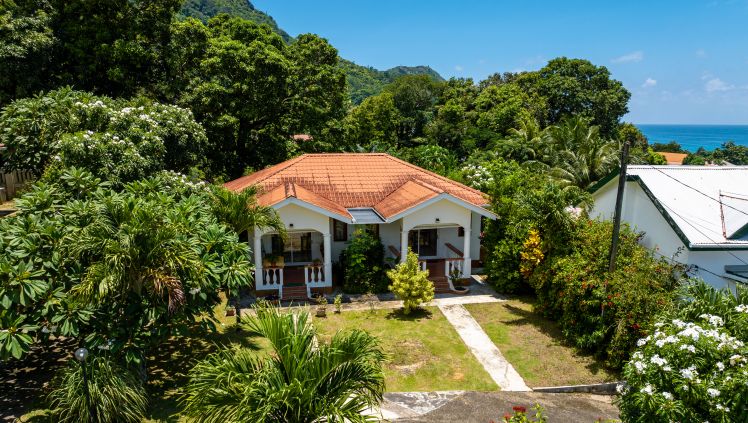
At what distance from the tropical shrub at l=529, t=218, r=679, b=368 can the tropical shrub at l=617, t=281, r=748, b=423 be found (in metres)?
3.48

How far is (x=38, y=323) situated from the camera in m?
9.92

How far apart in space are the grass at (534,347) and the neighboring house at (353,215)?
282 cm

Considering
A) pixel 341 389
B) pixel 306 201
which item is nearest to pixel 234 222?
pixel 306 201

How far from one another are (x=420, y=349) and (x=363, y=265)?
203 inches

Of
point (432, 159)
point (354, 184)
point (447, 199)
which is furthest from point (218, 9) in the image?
point (447, 199)

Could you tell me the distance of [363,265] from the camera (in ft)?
63.8

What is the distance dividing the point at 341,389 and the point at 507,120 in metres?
41.7

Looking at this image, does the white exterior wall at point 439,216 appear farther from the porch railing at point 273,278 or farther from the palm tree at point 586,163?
the palm tree at point 586,163

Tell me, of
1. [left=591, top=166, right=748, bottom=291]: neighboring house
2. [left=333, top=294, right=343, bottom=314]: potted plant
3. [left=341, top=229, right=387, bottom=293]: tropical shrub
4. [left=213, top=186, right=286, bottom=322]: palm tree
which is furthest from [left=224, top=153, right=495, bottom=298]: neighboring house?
[left=591, top=166, right=748, bottom=291]: neighboring house

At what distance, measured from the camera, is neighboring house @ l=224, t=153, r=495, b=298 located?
750 inches

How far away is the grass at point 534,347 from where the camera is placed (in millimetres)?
13711

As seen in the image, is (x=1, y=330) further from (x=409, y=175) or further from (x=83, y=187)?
(x=409, y=175)

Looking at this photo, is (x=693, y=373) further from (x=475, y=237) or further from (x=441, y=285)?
(x=475, y=237)

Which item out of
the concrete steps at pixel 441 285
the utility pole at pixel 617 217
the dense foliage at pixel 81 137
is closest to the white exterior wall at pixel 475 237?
the concrete steps at pixel 441 285
